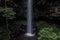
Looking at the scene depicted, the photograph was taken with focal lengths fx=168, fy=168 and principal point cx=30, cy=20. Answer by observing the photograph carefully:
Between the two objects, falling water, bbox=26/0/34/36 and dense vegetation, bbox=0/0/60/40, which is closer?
dense vegetation, bbox=0/0/60/40

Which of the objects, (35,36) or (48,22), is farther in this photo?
(48,22)

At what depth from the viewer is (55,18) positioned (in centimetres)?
966

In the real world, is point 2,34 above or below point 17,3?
below

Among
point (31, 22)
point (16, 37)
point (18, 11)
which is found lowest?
point (16, 37)

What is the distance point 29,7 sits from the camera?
9680 mm

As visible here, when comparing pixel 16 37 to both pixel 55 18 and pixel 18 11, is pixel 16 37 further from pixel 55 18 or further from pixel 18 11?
pixel 55 18

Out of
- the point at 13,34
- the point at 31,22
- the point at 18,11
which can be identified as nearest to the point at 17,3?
the point at 18,11

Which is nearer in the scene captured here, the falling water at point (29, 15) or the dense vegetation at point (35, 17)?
the dense vegetation at point (35, 17)

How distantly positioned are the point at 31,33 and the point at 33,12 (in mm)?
1372

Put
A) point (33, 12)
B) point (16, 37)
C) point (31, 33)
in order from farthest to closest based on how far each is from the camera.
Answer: point (33, 12) < point (31, 33) < point (16, 37)

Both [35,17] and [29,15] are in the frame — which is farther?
[35,17]

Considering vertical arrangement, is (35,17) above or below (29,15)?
below

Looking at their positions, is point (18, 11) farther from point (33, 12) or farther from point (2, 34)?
point (2, 34)

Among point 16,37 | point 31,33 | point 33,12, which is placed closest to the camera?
point 16,37
